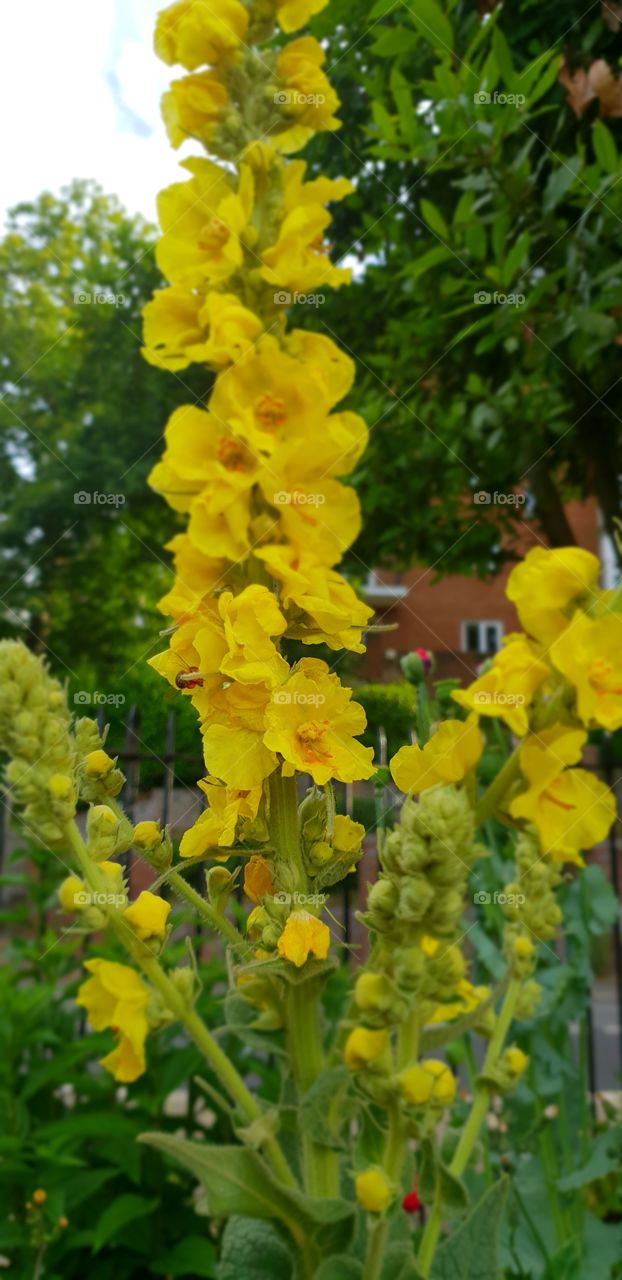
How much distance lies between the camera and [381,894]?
1.02ft

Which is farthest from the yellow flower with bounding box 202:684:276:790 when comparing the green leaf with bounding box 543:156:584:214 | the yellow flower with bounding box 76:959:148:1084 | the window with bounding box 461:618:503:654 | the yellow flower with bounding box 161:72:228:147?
the green leaf with bounding box 543:156:584:214

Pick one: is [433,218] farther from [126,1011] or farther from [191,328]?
[126,1011]

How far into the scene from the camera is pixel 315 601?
287mm

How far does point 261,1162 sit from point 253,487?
30cm

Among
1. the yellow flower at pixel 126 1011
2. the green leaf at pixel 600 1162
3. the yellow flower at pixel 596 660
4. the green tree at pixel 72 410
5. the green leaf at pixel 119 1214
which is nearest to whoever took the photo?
the yellow flower at pixel 596 660

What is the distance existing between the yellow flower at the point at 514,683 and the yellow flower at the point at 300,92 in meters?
0.24

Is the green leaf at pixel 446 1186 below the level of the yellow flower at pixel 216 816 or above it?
below

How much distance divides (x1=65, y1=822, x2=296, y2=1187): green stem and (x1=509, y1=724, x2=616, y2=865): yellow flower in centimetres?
14

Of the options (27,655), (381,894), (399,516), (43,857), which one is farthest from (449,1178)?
(399,516)

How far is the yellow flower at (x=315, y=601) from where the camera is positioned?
0.96 feet

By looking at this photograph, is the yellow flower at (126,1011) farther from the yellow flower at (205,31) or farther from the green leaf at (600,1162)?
the green leaf at (600,1162)

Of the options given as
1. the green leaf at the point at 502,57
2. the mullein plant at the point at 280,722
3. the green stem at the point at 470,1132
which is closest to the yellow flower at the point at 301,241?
the mullein plant at the point at 280,722

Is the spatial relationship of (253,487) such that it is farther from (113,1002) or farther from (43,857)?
(43,857)

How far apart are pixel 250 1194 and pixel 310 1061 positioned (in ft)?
0.23
